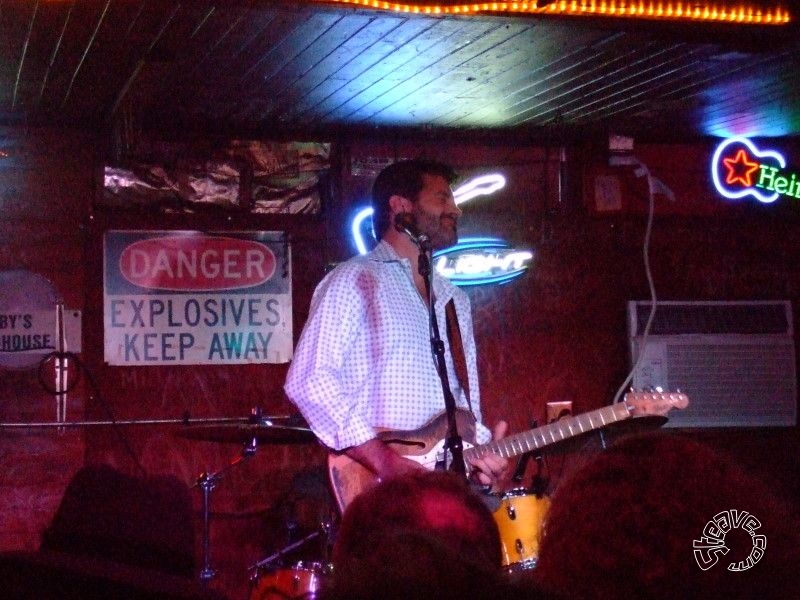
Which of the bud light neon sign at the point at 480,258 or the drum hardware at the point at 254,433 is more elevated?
the bud light neon sign at the point at 480,258

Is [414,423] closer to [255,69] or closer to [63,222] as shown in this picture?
[255,69]

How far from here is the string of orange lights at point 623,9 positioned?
14.6 ft

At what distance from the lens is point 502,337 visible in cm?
701

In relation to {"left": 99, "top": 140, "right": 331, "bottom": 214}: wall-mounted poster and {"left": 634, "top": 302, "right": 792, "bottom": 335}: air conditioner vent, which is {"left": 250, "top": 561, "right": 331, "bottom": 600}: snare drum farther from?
{"left": 634, "top": 302, "right": 792, "bottom": 335}: air conditioner vent

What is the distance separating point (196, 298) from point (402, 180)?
2.06m

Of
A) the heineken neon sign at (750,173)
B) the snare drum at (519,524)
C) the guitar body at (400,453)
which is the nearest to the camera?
the snare drum at (519,524)

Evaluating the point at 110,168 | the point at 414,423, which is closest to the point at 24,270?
the point at 110,168

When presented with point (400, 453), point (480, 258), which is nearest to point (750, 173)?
point (480, 258)

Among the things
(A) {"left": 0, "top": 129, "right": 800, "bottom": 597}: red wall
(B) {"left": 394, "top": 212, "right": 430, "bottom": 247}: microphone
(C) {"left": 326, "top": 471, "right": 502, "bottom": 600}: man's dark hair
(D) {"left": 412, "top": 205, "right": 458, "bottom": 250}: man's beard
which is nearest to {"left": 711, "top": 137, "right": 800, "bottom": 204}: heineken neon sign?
(A) {"left": 0, "top": 129, "right": 800, "bottom": 597}: red wall

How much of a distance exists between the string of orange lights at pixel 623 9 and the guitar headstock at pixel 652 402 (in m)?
1.76

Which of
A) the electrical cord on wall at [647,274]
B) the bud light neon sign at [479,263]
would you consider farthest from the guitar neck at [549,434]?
the electrical cord on wall at [647,274]

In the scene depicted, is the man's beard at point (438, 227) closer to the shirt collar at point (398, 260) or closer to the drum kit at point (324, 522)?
the shirt collar at point (398, 260)

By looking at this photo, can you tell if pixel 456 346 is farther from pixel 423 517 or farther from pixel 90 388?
pixel 423 517

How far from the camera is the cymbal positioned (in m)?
4.98
